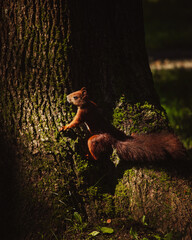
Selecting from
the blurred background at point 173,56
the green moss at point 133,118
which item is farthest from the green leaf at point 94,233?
the blurred background at point 173,56

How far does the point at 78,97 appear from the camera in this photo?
193 cm

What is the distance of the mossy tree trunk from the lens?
6.40ft

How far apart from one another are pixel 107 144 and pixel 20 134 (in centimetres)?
68

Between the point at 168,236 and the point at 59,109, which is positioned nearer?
the point at 168,236

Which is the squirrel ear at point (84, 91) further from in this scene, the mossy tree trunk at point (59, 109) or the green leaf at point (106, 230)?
the green leaf at point (106, 230)

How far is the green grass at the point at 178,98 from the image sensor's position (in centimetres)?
380

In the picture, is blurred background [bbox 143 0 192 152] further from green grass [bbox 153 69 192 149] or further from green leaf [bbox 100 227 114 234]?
green leaf [bbox 100 227 114 234]

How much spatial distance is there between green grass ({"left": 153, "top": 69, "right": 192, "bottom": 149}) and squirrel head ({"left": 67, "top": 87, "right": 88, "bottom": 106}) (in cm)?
204

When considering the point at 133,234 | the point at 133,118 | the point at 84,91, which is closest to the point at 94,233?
the point at 133,234

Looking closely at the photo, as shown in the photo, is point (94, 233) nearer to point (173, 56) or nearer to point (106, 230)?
point (106, 230)

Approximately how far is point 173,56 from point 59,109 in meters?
8.53

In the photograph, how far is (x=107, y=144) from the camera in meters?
1.93

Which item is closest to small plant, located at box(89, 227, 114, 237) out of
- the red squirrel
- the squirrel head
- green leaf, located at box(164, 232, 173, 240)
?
green leaf, located at box(164, 232, 173, 240)

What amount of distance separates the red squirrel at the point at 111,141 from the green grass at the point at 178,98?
62.9 inches
